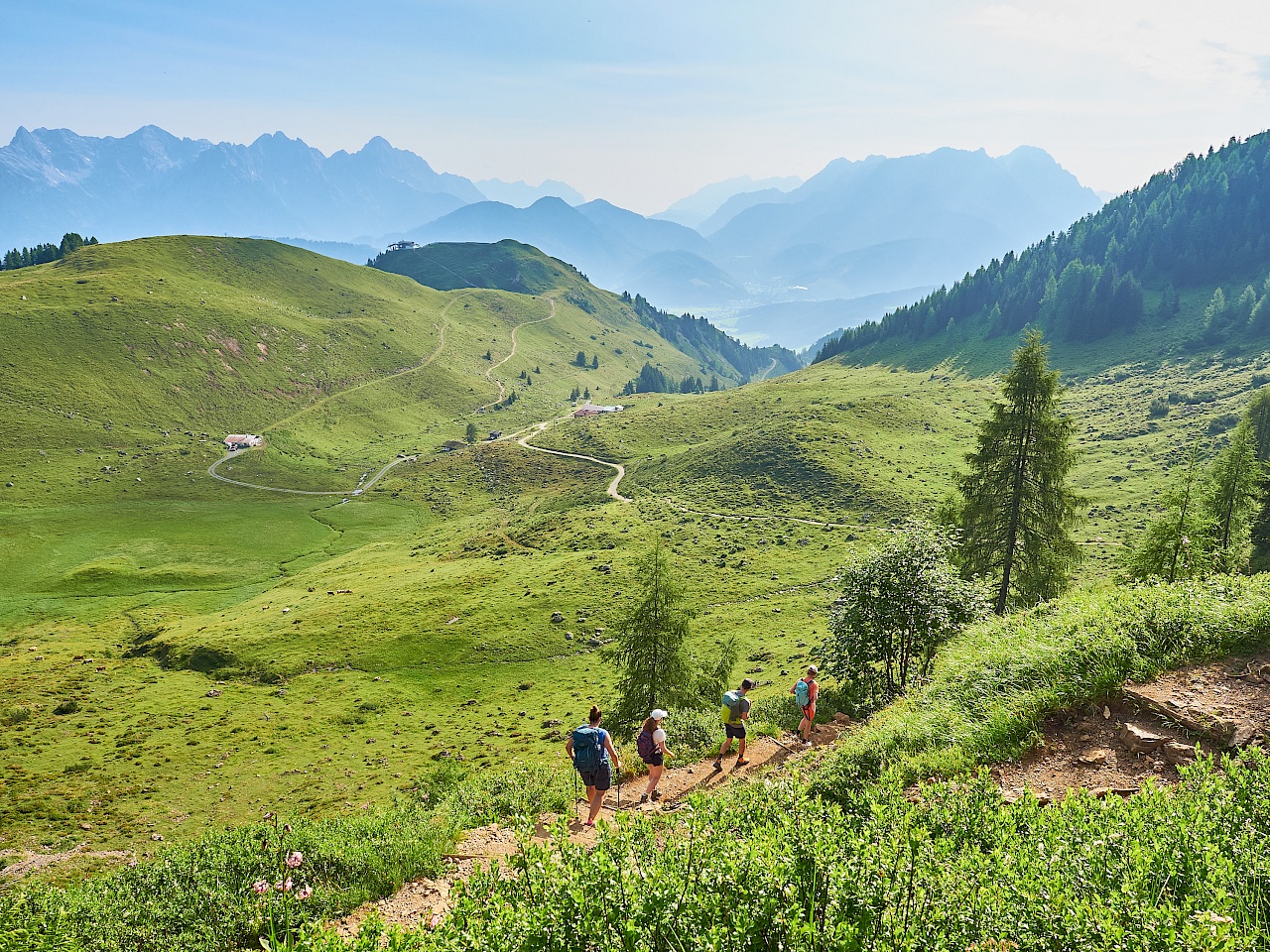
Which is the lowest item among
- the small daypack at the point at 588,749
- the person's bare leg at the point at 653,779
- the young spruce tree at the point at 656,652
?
the young spruce tree at the point at 656,652

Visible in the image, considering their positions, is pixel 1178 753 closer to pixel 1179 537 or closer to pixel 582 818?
pixel 582 818

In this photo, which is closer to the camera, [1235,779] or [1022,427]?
[1235,779]

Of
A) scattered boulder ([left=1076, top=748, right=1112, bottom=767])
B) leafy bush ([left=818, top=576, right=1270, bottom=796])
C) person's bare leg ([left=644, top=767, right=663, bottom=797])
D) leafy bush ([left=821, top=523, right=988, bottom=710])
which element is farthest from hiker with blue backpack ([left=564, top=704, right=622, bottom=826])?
leafy bush ([left=821, top=523, right=988, bottom=710])

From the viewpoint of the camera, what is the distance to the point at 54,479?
126 m

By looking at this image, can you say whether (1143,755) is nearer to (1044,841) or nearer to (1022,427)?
(1044,841)

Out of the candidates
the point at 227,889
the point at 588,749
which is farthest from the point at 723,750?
the point at 227,889

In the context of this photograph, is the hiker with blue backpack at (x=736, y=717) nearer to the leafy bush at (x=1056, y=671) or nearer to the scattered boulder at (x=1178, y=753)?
the leafy bush at (x=1056, y=671)

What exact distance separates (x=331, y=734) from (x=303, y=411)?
155 metres

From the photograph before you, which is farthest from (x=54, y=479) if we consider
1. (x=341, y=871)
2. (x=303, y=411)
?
(x=341, y=871)

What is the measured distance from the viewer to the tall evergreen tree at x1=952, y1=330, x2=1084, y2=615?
34.8m

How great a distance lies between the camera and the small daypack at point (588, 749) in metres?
15.8

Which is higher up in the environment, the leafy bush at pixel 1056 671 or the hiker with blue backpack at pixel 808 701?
the leafy bush at pixel 1056 671

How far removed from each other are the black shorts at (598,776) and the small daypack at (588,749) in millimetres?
81

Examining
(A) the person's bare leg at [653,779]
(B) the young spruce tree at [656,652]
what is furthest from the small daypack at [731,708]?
(B) the young spruce tree at [656,652]
